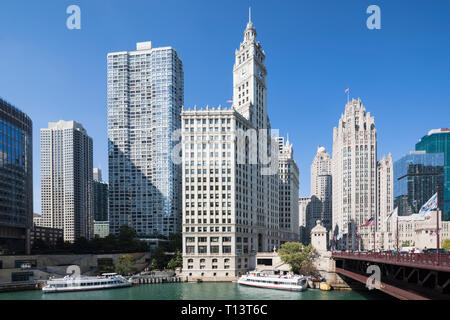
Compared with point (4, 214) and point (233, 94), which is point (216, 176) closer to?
point (233, 94)

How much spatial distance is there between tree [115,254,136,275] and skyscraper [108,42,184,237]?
7964cm

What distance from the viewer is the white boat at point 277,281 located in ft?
259

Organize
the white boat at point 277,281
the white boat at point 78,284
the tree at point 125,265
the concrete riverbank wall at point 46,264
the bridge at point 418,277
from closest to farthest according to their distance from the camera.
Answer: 1. the bridge at point 418,277
2. the white boat at point 277,281
3. the white boat at point 78,284
4. the concrete riverbank wall at point 46,264
5. the tree at point 125,265

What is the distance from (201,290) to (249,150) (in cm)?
4924

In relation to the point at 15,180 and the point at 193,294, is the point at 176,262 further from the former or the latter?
the point at 15,180

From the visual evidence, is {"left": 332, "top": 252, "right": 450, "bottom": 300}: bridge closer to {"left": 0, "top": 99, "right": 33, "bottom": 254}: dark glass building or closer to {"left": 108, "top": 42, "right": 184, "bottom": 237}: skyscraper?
{"left": 0, "top": 99, "right": 33, "bottom": 254}: dark glass building

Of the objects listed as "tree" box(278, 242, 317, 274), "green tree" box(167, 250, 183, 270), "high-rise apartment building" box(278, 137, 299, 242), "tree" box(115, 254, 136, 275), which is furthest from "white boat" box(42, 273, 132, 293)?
"high-rise apartment building" box(278, 137, 299, 242)

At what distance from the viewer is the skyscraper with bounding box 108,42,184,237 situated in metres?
186

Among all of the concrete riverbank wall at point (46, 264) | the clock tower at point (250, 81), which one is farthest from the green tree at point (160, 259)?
the clock tower at point (250, 81)

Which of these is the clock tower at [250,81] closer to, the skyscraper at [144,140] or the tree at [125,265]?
the tree at [125,265]

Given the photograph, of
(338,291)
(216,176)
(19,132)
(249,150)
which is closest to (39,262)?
(19,132)

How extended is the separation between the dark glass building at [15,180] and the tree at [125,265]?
121 ft

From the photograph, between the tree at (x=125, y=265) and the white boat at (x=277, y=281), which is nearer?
the white boat at (x=277, y=281)

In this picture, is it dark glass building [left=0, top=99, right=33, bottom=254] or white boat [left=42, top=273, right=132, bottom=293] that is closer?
white boat [left=42, top=273, right=132, bottom=293]
